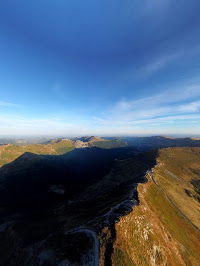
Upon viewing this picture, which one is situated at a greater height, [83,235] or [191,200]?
[83,235]

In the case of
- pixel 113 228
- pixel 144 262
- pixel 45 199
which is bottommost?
pixel 45 199

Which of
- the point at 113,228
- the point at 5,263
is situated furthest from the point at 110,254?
the point at 5,263

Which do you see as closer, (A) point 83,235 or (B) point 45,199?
(A) point 83,235

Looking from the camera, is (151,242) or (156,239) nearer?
(151,242)

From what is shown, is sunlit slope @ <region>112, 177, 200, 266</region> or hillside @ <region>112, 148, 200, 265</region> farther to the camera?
hillside @ <region>112, 148, 200, 265</region>

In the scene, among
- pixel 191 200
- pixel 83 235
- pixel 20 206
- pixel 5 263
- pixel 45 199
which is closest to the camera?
pixel 83 235

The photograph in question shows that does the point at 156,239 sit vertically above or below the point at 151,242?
below

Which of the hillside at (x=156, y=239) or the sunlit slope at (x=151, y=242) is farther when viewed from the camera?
Answer: the hillside at (x=156, y=239)

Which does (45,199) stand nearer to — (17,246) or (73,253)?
(17,246)
